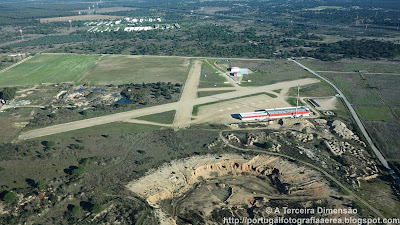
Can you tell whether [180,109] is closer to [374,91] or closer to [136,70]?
[136,70]

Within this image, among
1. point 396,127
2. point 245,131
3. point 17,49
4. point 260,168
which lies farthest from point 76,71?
point 396,127

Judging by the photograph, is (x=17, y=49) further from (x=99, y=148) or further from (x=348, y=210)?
(x=348, y=210)

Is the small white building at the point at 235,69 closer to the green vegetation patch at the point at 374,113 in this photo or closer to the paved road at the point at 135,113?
the paved road at the point at 135,113

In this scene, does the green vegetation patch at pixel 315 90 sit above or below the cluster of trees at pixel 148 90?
above

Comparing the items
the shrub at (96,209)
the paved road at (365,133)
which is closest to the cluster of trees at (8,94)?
the shrub at (96,209)

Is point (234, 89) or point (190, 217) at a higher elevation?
point (234, 89)

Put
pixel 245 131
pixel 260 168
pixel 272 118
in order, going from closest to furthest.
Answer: pixel 260 168 → pixel 245 131 → pixel 272 118

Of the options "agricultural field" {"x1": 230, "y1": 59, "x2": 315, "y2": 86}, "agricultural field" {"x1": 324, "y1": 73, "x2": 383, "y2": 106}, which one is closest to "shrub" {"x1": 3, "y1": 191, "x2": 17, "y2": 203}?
"agricultural field" {"x1": 230, "y1": 59, "x2": 315, "y2": 86}
